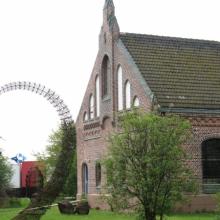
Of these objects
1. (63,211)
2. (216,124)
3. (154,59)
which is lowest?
(63,211)

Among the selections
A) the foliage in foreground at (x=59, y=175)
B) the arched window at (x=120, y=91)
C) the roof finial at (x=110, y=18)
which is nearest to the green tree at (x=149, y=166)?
the foliage in foreground at (x=59, y=175)

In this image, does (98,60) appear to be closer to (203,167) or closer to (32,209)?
(203,167)

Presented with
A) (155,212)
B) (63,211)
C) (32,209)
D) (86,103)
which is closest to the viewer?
(155,212)

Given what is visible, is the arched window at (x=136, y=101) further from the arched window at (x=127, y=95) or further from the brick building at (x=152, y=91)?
the arched window at (x=127, y=95)

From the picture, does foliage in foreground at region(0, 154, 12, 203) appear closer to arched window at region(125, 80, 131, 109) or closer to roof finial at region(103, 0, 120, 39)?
arched window at region(125, 80, 131, 109)

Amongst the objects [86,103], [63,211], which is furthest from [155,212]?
[86,103]

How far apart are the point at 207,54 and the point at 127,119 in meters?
15.5

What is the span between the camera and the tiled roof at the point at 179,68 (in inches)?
1155

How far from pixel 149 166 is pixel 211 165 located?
10943mm

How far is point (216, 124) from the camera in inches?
1153

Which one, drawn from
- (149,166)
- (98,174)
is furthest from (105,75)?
(149,166)

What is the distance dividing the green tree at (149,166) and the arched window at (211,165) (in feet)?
31.0

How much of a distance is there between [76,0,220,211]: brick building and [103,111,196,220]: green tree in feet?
27.1

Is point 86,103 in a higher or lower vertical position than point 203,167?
higher
